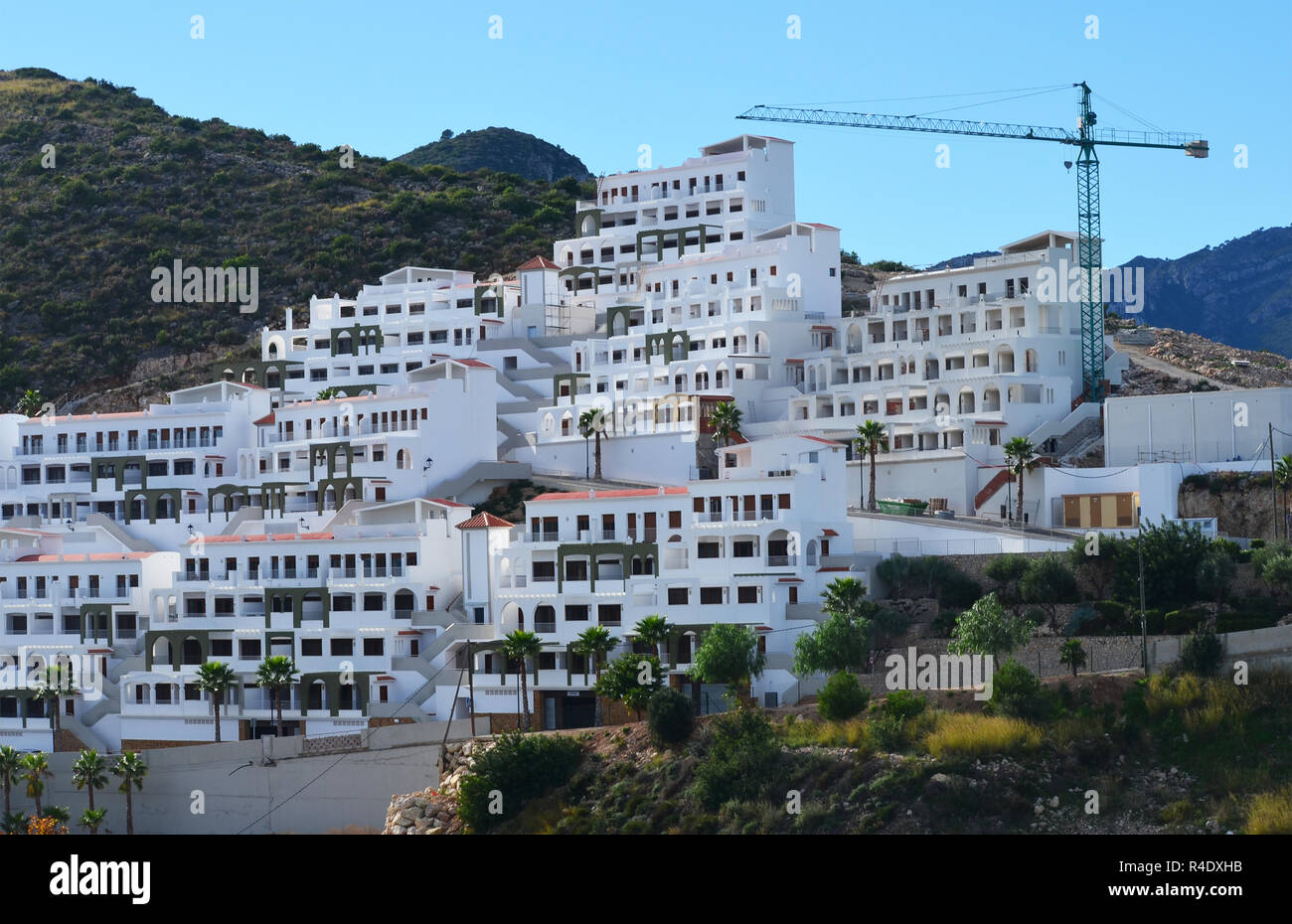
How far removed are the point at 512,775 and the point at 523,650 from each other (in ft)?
23.9

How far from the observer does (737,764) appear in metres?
51.3

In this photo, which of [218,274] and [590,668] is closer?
[590,668]

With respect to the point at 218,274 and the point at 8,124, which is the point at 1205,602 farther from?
the point at 8,124

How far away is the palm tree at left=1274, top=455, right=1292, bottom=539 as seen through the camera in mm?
65375

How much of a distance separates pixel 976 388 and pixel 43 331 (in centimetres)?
6662

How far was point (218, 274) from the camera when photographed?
12525 centimetres

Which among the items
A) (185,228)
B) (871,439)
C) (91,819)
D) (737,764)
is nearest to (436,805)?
(737,764)

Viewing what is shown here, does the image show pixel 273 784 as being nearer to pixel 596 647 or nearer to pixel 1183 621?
A: pixel 596 647

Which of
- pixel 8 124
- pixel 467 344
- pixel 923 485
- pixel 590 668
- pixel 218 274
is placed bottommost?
pixel 590 668

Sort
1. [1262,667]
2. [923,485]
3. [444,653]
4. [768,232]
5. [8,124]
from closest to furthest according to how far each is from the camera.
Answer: [1262,667] < [444,653] < [923,485] < [768,232] < [8,124]

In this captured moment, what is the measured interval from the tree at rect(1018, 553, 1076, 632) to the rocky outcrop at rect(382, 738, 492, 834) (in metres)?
18.1

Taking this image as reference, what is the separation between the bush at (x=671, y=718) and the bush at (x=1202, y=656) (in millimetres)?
14189

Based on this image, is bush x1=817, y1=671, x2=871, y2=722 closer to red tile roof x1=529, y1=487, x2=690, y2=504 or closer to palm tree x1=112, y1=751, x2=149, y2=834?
red tile roof x1=529, y1=487, x2=690, y2=504
